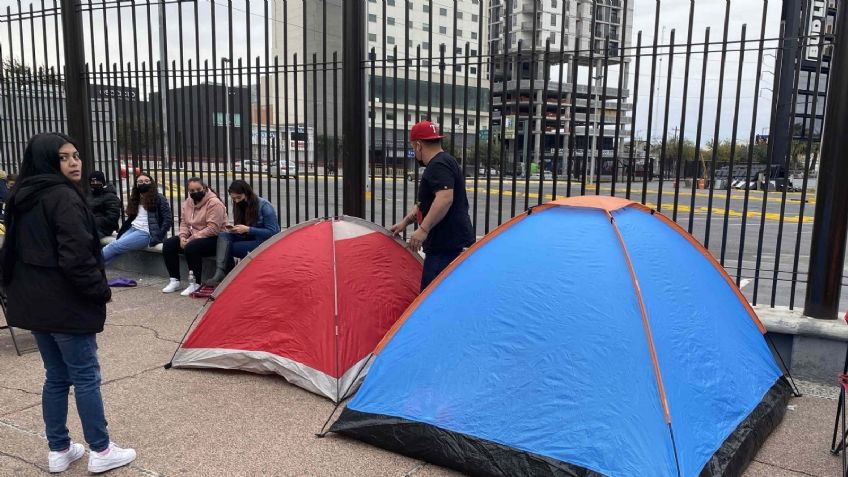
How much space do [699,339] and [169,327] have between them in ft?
16.2

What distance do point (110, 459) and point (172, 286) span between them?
446cm

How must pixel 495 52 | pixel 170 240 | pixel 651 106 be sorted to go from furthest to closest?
pixel 170 240 < pixel 495 52 < pixel 651 106

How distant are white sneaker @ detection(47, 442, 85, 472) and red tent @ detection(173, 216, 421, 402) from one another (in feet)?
4.60

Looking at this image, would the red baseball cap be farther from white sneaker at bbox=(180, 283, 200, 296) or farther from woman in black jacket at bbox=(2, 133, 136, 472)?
white sneaker at bbox=(180, 283, 200, 296)

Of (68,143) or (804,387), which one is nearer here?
(68,143)

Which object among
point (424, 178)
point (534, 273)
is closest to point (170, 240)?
point (424, 178)

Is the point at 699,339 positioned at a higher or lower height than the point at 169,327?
higher

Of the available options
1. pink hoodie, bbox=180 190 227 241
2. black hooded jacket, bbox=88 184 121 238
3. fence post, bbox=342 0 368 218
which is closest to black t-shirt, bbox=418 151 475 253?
fence post, bbox=342 0 368 218

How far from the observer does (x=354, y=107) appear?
6625 mm

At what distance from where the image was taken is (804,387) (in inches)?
182

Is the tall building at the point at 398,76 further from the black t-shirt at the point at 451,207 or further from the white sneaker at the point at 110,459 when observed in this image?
the white sneaker at the point at 110,459

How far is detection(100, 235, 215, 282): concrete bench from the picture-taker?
26.8 feet

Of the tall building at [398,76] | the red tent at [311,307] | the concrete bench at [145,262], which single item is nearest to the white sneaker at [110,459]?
the red tent at [311,307]

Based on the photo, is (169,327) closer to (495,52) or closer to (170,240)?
(170,240)
